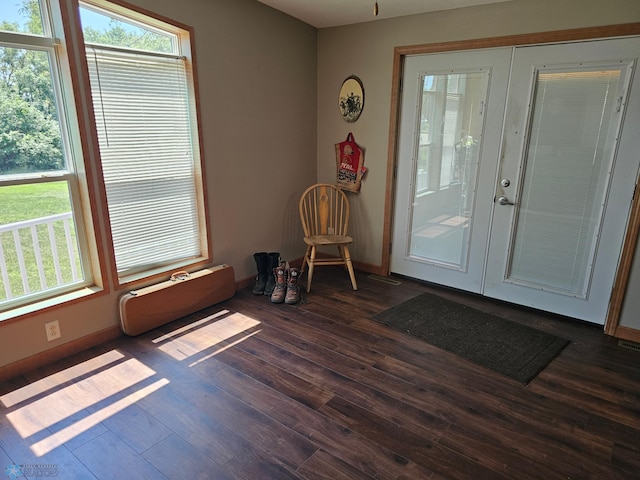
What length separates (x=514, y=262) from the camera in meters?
3.17

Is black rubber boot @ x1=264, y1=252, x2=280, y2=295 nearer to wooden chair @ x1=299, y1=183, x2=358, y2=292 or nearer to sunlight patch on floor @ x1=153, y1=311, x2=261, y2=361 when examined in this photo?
wooden chair @ x1=299, y1=183, x2=358, y2=292

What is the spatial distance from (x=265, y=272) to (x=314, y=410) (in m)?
1.67

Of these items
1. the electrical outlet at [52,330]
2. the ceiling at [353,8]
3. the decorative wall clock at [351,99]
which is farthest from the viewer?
the decorative wall clock at [351,99]

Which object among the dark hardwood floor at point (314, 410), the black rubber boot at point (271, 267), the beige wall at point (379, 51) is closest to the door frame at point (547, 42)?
the beige wall at point (379, 51)

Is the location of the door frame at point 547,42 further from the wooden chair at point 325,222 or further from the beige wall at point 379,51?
the wooden chair at point 325,222

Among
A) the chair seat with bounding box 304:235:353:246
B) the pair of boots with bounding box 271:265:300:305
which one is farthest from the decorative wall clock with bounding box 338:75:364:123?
the pair of boots with bounding box 271:265:300:305

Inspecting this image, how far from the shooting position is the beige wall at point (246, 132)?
8.55 feet

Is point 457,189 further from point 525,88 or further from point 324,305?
point 324,305

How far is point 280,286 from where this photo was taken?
10.8 feet

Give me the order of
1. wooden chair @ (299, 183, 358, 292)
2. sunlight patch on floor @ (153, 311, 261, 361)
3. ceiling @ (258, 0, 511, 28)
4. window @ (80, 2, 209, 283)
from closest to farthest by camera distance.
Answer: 1. window @ (80, 2, 209, 283)
2. sunlight patch on floor @ (153, 311, 261, 361)
3. ceiling @ (258, 0, 511, 28)
4. wooden chair @ (299, 183, 358, 292)

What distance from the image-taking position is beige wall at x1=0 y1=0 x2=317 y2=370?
2605 mm

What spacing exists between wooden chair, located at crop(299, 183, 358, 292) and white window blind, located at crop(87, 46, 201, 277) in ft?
3.43
